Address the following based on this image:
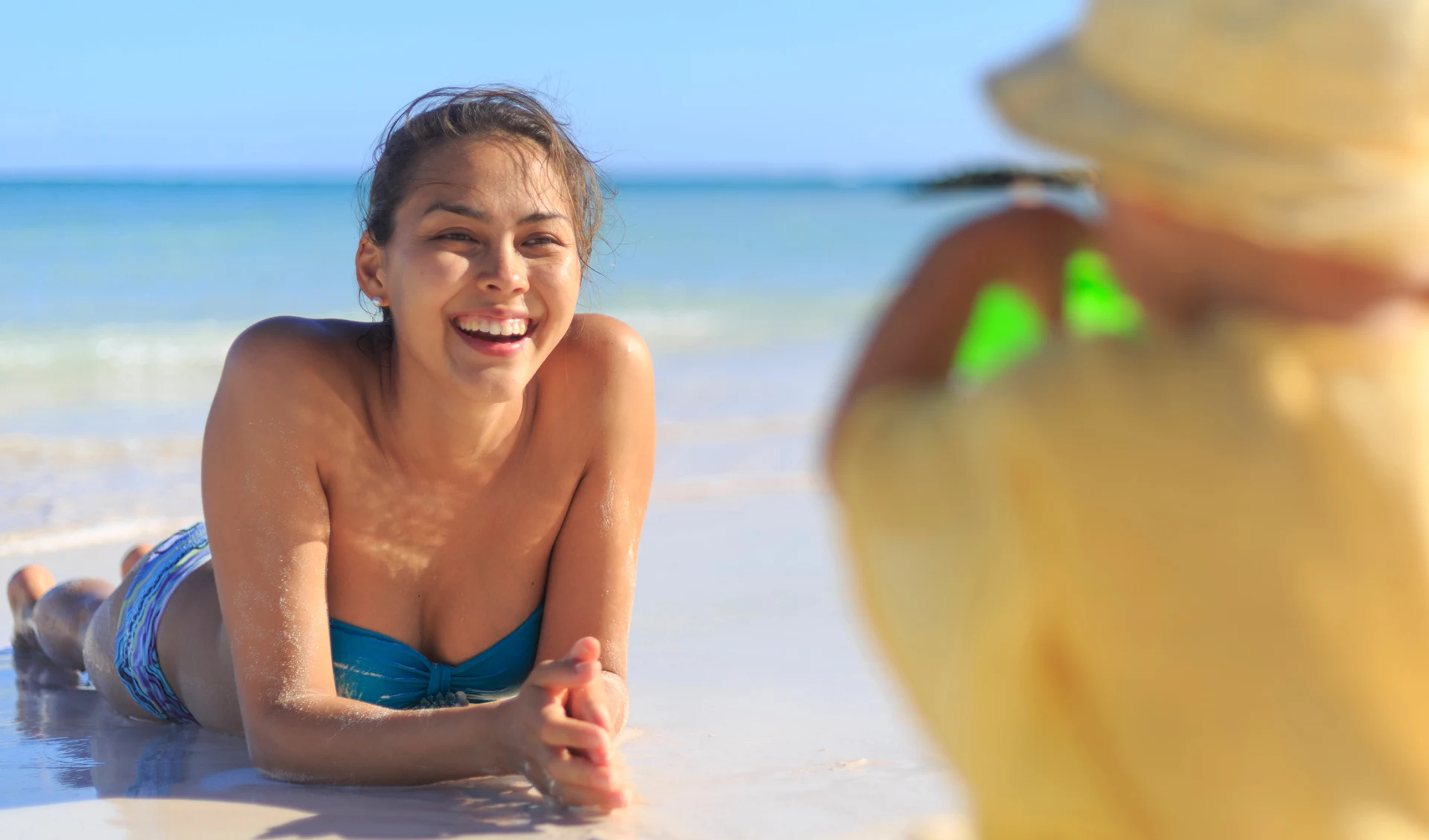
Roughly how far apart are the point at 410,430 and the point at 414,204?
46 centimetres

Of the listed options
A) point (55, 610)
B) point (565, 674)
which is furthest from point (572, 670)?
point (55, 610)

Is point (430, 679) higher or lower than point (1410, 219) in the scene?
lower

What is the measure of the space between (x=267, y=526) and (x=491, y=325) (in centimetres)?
57

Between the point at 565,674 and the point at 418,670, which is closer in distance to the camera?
the point at 565,674

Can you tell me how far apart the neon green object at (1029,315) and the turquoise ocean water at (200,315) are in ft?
0.35

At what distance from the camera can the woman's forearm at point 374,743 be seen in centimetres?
253

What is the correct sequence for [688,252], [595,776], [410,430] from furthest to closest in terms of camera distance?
1. [688,252]
2. [410,430]
3. [595,776]

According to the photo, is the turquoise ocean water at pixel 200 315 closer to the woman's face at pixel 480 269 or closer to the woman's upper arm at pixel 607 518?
the woman's upper arm at pixel 607 518

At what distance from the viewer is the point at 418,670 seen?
288 centimetres

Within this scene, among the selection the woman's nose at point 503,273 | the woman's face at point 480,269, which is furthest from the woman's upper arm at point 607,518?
the woman's nose at point 503,273

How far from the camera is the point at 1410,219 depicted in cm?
106

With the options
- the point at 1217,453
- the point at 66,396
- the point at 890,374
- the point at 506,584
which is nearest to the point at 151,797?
the point at 506,584

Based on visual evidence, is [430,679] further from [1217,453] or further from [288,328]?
[1217,453]

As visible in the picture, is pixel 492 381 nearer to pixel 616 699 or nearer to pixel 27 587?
pixel 616 699
